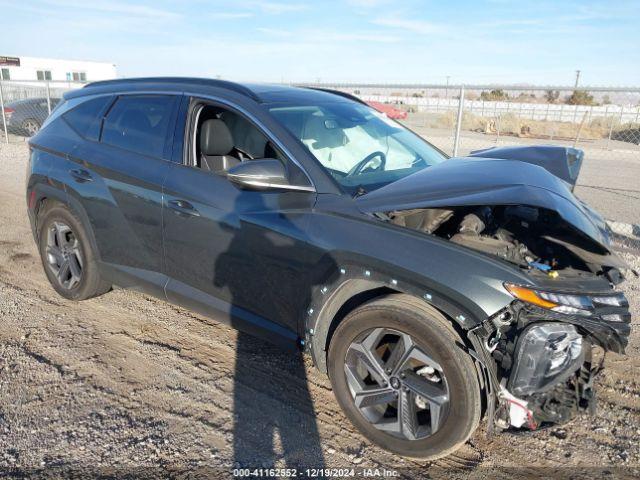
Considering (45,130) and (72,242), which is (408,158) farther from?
(45,130)

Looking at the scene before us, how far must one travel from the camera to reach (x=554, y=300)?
235 cm

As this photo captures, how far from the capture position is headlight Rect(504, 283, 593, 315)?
2.33 meters

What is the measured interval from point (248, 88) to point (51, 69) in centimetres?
4896

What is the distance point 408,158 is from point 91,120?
2582 millimetres

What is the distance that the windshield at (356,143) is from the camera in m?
3.20

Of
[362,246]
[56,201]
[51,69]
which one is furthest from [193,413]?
[51,69]

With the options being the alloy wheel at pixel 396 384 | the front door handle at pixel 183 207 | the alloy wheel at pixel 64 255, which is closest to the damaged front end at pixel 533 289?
the alloy wheel at pixel 396 384

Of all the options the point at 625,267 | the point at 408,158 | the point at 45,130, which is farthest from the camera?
the point at 45,130

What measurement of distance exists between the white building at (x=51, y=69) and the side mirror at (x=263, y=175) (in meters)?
40.6

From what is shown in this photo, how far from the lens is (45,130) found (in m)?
4.56

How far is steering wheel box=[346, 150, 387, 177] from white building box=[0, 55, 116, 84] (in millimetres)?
40421

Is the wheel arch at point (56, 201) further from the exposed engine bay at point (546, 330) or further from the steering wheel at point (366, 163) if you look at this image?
the exposed engine bay at point (546, 330)

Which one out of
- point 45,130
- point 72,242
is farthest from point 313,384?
point 45,130

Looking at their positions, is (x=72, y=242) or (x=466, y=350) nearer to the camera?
(x=466, y=350)
